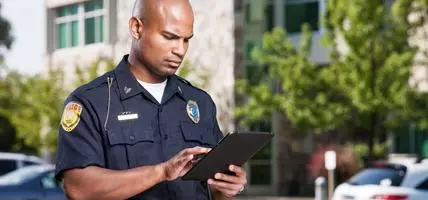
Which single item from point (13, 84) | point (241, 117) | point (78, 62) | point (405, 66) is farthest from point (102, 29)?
point (405, 66)

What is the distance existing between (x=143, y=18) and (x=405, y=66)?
27.5m

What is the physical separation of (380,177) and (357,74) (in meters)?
14.1

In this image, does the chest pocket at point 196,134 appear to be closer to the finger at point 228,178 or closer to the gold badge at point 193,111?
the gold badge at point 193,111

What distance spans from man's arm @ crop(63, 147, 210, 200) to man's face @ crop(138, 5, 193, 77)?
354 millimetres

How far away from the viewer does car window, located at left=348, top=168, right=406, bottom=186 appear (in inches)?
656

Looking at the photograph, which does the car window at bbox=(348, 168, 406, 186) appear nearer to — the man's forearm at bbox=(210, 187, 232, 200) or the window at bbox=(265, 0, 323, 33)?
the man's forearm at bbox=(210, 187, 232, 200)

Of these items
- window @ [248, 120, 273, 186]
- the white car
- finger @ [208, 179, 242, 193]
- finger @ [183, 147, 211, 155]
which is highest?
finger @ [183, 147, 211, 155]

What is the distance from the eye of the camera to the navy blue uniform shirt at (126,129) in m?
3.79

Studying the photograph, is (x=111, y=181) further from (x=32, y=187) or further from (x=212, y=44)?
(x=212, y=44)

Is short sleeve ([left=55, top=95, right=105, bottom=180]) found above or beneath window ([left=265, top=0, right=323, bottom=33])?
above

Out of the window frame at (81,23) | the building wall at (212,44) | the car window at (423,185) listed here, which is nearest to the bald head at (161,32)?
the car window at (423,185)

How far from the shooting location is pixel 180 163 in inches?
142

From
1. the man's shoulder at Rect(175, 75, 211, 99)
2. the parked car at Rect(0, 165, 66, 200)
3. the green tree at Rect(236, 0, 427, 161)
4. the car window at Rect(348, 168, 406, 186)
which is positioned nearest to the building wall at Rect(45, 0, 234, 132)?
the green tree at Rect(236, 0, 427, 161)

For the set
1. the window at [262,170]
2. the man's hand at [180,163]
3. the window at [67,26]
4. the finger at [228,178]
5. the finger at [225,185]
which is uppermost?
the man's hand at [180,163]
